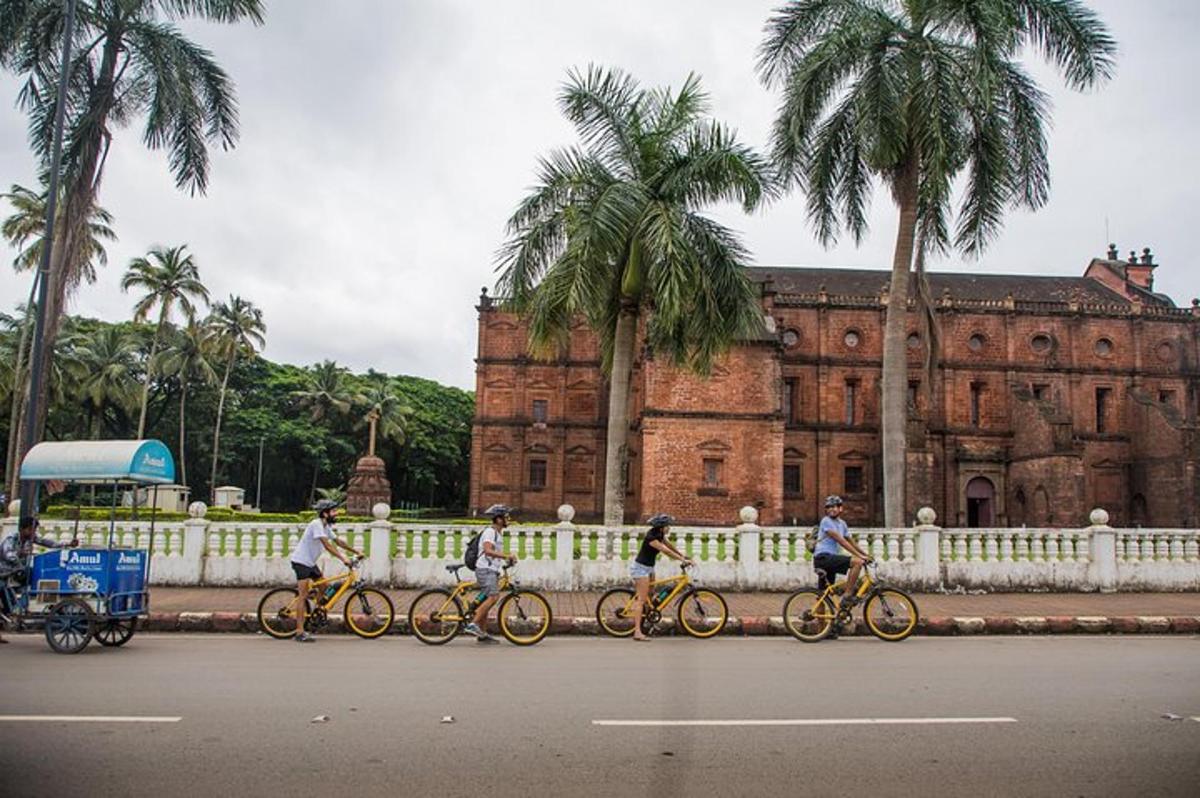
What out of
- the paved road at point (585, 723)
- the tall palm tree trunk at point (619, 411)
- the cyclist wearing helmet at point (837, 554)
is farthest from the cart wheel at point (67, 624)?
the tall palm tree trunk at point (619, 411)

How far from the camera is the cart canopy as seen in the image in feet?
35.3

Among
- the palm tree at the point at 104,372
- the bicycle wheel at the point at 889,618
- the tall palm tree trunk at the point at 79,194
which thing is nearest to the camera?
the bicycle wheel at the point at 889,618

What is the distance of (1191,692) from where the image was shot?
7699 mm

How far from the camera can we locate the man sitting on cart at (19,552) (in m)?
9.93

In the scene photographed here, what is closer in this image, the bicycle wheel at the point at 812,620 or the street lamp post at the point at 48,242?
the bicycle wheel at the point at 812,620

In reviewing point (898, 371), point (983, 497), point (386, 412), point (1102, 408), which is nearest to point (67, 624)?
point (898, 371)

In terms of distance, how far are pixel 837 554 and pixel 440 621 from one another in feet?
16.4

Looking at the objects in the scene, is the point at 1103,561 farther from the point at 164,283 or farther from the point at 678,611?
the point at 164,283

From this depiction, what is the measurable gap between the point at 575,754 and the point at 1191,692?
19.0ft

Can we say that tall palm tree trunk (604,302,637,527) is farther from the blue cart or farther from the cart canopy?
the blue cart

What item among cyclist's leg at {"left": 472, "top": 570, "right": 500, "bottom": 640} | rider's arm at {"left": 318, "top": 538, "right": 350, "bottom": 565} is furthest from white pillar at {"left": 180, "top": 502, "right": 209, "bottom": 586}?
cyclist's leg at {"left": 472, "top": 570, "right": 500, "bottom": 640}

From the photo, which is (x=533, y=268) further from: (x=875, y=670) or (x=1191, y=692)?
(x=1191, y=692)

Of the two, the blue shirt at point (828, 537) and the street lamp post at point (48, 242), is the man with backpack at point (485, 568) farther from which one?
the street lamp post at point (48, 242)

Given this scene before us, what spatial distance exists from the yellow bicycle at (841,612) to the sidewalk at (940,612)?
78 cm
